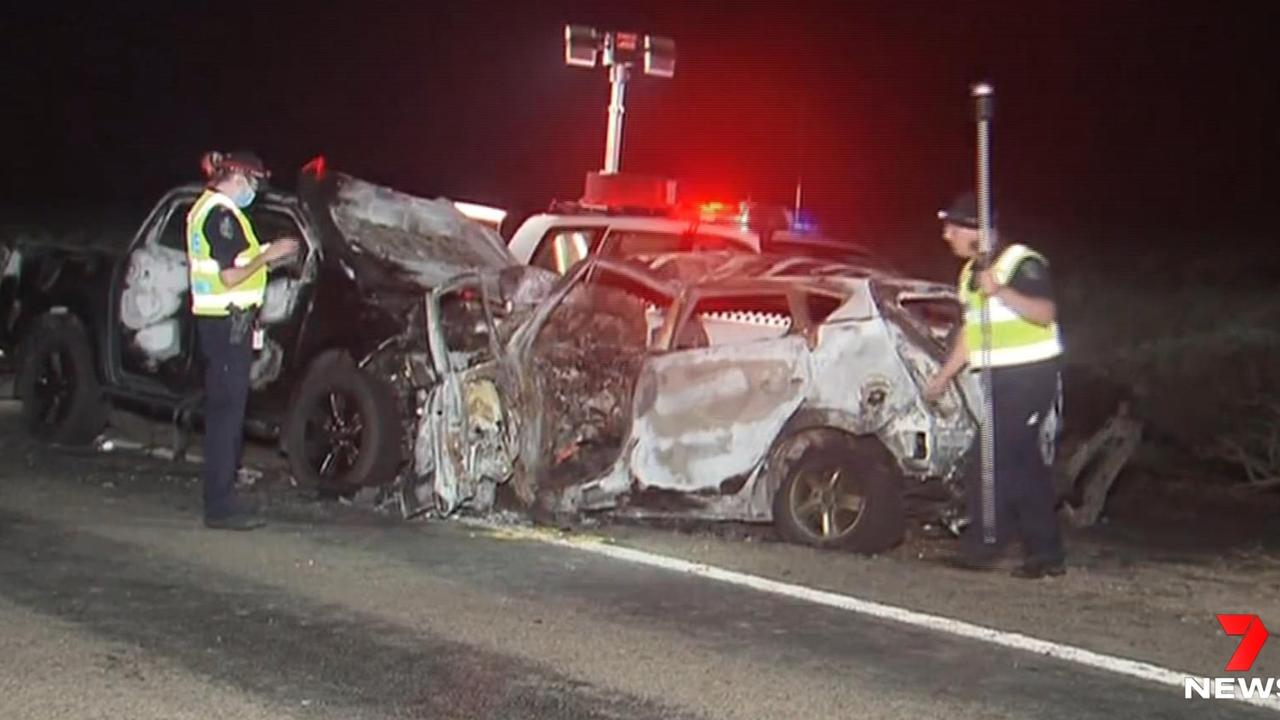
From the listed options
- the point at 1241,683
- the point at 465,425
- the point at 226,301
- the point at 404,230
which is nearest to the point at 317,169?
the point at 404,230

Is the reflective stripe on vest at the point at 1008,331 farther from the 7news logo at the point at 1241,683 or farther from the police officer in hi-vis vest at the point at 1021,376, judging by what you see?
the 7news logo at the point at 1241,683

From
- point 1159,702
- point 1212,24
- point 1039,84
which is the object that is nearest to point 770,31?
point 1039,84

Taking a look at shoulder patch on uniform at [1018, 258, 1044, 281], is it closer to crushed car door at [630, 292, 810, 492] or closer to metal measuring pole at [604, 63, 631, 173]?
crushed car door at [630, 292, 810, 492]

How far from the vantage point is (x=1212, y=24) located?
27.1 meters

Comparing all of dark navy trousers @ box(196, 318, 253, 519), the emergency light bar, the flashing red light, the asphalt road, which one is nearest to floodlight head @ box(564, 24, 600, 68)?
the emergency light bar

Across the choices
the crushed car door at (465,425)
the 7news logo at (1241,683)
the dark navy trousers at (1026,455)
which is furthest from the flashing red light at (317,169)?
the 7news logo at (1241,683)

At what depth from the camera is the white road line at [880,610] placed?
628 centimetres

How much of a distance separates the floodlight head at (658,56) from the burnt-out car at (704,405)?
14.0ft

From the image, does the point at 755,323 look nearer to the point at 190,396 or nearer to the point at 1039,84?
the point at 190,396

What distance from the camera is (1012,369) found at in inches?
317

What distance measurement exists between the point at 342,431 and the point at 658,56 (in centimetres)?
529

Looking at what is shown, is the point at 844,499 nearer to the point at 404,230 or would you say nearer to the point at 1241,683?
the point at 1241,683

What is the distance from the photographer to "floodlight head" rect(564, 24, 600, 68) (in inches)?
529

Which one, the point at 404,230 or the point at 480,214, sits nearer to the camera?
the point at 404,230
